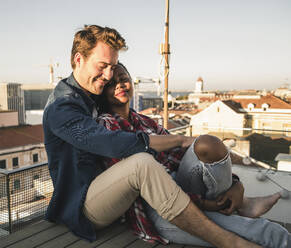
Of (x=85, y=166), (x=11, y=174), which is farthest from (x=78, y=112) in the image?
(x=11, y=174)

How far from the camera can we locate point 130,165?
1.28 meters

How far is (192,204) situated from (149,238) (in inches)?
14.3

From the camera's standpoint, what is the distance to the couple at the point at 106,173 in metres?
1.24

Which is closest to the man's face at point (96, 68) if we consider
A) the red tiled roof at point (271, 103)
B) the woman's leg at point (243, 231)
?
the woman's leg at point (243, 231)

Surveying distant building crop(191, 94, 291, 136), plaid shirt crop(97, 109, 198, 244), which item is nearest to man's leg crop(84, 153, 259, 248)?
plaid shirt crop(97, 109, 198, 244)

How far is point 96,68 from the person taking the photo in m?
1.54

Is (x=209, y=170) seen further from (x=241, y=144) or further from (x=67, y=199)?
(x=241, y=144)

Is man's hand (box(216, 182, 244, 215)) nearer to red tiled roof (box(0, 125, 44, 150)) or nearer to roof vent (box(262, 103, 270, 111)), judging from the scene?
red tiled roof (box(0, 125, 44, 150))

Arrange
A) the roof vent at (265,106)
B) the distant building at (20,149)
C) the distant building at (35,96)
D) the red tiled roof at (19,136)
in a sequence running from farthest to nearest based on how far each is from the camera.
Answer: the distant building at (35,96), the roof vent at (265,106), the red tiled roof at (19,136), the distant building at (20,149)

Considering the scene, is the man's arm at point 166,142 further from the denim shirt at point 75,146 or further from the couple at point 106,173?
the denim shirt at point 75,146

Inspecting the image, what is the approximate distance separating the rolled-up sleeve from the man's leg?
0.06m

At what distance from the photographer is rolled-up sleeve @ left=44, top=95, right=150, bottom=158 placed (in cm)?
129

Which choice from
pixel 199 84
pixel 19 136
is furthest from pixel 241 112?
pixel 199 84

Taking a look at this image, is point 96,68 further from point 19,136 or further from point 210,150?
point 19,136
